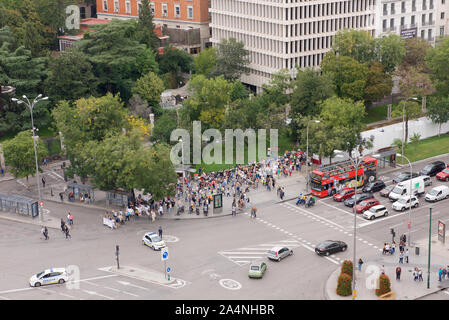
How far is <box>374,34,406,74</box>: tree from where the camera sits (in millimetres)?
101750

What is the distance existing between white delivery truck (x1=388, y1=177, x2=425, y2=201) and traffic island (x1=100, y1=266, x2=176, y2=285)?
29.6 m

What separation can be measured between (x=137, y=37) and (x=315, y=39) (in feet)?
92.6

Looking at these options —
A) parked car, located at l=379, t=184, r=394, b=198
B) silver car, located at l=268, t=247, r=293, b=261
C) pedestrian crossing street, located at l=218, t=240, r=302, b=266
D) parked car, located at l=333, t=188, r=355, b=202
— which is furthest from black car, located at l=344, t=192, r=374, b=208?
silver car, located at l=268, t=247, r=293, b=261

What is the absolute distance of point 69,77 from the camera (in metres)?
96.6

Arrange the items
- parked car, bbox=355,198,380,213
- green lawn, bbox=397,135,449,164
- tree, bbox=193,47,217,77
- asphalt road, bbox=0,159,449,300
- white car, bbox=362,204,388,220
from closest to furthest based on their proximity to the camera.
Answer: asphalt road, bbox=0,159,449,300
white car, bbox=362,204,388,220
parked car, bbox=355,198,380,213
green lawn, bbox=397,135,449,164
tree, bbox=193,47,217,77

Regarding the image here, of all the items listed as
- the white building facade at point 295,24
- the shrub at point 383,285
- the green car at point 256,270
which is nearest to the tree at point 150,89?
the white building facade at point 295,24

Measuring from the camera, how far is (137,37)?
362ft

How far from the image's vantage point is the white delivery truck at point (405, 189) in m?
75.3

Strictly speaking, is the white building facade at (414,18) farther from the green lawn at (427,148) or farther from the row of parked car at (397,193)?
the row of parked car at (397,193)

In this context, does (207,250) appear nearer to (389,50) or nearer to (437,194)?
(437,194)

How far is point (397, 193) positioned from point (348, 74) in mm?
27070

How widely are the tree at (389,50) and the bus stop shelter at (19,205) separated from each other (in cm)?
5624

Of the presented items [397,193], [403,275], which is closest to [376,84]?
[397,193]

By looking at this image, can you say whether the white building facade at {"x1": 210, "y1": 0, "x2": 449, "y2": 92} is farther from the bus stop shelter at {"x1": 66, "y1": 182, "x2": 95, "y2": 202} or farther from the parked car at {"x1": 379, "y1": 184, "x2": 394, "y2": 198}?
the bus stop shelter at {"x1": 66, "y1": 182, "x2": 95, "y2": 202}
